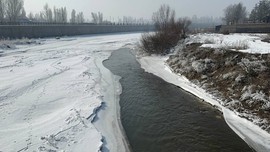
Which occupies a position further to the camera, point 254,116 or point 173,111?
point 173,111


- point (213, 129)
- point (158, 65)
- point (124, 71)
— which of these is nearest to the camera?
point (213, 129)

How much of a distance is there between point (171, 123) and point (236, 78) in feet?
20.3

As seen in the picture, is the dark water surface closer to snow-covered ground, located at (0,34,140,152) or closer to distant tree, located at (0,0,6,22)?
snow-covered ground, located at (0,34,140,152)

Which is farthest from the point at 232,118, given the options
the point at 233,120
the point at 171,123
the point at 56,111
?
the point at 56,111

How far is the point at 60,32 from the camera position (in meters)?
73.2

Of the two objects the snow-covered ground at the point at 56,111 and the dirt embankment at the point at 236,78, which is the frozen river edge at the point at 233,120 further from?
the snow-covered ground at the point at 56,111

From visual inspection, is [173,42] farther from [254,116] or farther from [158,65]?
[254,116]

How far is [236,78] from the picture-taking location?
54.3 feet

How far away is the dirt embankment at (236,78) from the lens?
13.4 meters

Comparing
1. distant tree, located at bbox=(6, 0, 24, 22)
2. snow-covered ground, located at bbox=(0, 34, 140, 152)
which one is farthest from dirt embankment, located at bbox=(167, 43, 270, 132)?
distant tree, located at bbox=(6, 0, 24, 22)

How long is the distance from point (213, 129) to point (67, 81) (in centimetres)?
1213

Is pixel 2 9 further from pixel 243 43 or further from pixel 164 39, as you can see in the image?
pixel 243 43

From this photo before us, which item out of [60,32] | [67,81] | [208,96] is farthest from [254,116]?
[60,32]

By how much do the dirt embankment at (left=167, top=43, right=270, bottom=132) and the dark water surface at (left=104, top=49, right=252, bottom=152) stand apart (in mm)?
1484
